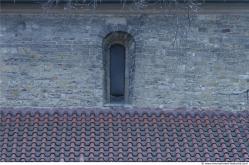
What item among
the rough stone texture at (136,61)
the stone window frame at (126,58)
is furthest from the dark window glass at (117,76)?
the rough stone texture at (136,61)

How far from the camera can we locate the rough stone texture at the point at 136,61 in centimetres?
1453

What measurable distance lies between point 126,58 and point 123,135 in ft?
7.12

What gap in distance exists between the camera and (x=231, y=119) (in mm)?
14117

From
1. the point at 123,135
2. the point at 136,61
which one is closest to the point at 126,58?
the point at 136,61

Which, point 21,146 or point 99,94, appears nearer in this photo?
point 21,146

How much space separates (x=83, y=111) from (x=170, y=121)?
1690mm

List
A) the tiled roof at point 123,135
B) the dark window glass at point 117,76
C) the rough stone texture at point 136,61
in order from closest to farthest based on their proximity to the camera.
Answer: the tiled roof at point 123,135, the rough stone texture at point 136,61, the dark window glass at point 117,76

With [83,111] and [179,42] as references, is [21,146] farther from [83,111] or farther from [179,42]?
[179,42]

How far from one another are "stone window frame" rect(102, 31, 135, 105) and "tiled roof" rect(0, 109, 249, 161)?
68 cm

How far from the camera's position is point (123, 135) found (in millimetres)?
13414

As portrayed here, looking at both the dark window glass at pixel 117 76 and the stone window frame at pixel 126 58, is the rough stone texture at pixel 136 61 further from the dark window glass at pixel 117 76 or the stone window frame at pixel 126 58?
the dark window glass at pixel 117 76

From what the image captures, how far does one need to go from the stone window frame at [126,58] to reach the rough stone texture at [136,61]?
14cm

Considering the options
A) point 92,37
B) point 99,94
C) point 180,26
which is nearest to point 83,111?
point 99,94

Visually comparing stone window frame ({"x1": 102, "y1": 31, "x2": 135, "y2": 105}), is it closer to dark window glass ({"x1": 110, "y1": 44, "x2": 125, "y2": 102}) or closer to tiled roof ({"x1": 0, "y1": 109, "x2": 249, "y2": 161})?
dark window glass ({"x1": 110, "y1": 44, "x2": 125, "y2": 102})
